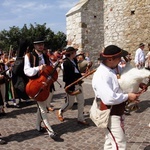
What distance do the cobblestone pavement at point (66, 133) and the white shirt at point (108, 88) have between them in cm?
178

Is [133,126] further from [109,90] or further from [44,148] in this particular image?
[109,90]

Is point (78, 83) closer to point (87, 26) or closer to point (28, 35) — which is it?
point (87, 26)

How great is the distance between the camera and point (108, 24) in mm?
16047

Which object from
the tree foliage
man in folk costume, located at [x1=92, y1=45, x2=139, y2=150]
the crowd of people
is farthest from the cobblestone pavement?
the tree foliage

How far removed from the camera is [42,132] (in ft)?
18.3

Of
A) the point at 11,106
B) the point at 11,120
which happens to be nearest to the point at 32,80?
the point at 11,120

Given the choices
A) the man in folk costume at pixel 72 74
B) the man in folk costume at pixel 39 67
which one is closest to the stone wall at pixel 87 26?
the man in folk costume at pixel 72 74

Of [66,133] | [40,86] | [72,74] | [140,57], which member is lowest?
[66,133]

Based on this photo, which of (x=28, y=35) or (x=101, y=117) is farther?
(x=28, y=35)

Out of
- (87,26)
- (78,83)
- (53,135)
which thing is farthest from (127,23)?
(53,135)

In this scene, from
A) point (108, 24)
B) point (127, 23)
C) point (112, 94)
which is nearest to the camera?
point (112, 94)

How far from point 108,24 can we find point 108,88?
13.4 metres

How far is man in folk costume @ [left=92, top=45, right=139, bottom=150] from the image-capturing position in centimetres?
308

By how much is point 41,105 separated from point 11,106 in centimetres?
318
